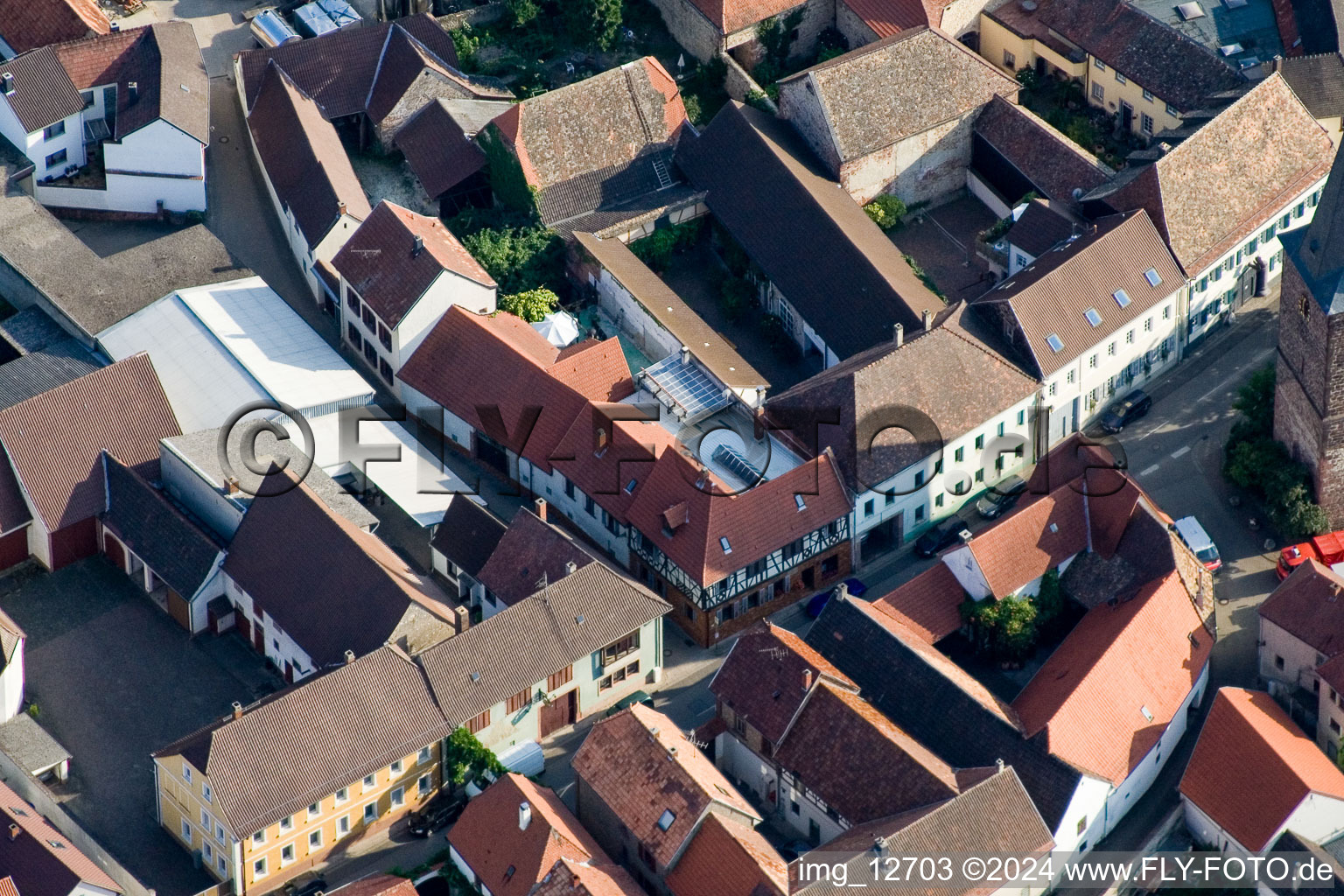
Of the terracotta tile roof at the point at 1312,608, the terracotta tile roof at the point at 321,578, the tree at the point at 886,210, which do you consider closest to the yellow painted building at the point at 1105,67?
the tree at the point at 886,210

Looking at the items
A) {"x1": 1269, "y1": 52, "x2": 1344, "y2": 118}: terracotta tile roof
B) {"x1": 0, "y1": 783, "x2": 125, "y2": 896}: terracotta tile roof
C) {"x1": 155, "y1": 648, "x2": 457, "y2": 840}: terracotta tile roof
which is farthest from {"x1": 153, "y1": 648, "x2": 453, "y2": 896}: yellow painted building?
{"x1": 1269, "y1": 52, "x2": 1344, "y2": 118}: terracotta tile roof

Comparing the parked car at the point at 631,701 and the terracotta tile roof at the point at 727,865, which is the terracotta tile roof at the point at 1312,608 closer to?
the terracotta tile roof at the point at 727,865

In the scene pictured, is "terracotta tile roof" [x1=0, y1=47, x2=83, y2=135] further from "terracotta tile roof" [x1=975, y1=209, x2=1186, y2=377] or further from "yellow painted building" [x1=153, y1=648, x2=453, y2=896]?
"terracotta tile roof" [x1=975, y1=209, x2=1186, y2=377]

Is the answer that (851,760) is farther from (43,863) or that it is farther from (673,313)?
(43,863)

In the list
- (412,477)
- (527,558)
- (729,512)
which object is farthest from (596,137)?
(527,558)

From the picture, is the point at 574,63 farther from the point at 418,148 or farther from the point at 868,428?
the point at 868,428

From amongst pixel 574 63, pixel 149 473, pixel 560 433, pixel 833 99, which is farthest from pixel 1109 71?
pixel 149 473
